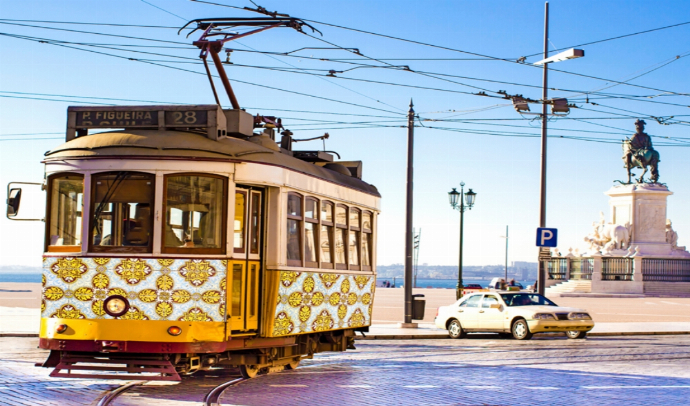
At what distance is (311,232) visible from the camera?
12.9 m

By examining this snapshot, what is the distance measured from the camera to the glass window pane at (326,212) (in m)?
13.2

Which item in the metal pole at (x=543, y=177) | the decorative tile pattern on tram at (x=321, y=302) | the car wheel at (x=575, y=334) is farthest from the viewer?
the metal pole at (x=543, y=177)

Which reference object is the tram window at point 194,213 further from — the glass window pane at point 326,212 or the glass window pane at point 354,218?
the glass window pane at point 354,218

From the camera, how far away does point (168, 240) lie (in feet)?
35.6

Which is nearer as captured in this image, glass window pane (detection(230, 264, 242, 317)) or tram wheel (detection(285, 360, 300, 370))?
glass window pane (detection(230, 264, 242, 317))

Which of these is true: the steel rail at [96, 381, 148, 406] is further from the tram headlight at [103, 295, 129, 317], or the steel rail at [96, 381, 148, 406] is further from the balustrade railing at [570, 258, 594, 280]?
the balustrade railing at [570, 258, 594, 280]

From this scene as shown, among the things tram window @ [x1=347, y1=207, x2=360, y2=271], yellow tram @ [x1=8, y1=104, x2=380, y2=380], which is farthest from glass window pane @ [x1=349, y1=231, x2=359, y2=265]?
yellow tram @ [x1=8, y1=104, x2=380, y2=380]

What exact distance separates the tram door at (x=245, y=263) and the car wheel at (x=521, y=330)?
495 inches

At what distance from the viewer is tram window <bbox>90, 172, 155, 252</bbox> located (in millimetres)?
10828

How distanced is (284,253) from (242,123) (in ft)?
5.70

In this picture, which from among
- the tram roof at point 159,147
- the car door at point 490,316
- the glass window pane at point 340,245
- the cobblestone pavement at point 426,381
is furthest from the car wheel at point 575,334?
the tram roof at point 159,147

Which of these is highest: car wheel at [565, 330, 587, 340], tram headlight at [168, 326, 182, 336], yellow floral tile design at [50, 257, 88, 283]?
yellow floral tile design at [50, 257, 88, 283]

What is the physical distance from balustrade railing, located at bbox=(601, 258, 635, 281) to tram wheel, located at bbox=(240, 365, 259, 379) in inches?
1764

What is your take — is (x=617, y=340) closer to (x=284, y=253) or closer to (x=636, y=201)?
(x=284, y=253)
